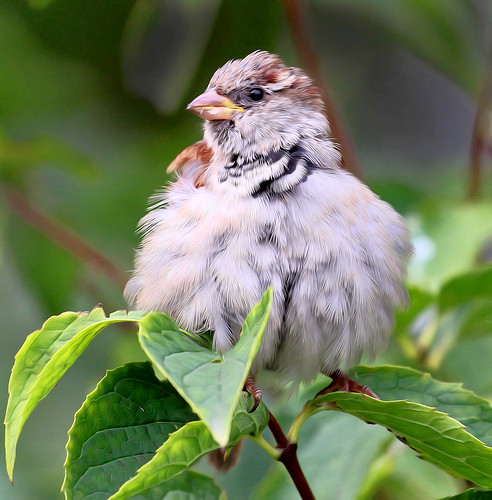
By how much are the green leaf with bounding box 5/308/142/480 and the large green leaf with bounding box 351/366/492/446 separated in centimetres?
86

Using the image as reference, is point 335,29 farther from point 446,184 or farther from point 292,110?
point 292,110

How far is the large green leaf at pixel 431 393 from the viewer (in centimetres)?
181

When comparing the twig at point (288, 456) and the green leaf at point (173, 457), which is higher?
the green leaf at point (173, 457)

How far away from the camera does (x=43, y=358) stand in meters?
1.32

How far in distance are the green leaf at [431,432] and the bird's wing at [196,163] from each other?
77cm

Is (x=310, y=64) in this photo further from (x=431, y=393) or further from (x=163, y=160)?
A: (x=431, y=393)

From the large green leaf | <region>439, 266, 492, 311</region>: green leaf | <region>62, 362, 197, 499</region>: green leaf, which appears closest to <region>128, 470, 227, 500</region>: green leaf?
<region>62, 362, 197, 499</region>: green leaf

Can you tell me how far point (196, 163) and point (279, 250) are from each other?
51cm

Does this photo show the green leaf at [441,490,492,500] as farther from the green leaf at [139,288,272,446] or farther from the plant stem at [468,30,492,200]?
the plant stem at [468,30,492,200]

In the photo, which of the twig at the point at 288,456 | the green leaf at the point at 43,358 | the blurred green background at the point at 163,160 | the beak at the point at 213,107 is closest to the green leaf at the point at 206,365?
the green leaf at the point at 43,358

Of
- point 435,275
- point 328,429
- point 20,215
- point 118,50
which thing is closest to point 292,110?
point 435,275

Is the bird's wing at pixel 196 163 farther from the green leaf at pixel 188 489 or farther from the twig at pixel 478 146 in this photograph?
the twig at pixel 478 146

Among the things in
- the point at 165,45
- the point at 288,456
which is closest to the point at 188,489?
the point at 288,456

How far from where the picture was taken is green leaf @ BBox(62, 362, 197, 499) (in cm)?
139
